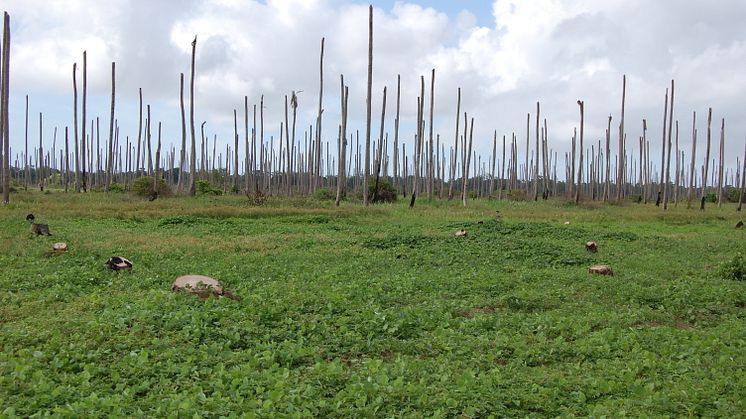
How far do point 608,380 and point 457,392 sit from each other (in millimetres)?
1696

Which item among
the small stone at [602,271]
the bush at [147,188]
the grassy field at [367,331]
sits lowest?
the grassy field at [367,331]

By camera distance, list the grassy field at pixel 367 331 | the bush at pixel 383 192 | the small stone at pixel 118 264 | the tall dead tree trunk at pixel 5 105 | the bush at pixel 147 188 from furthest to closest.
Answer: the bush at pixel 383 192, the bush at pixel 147 188, the tall dead tree trunk at pixel 5 105, the small stone at pixel 118 264, the grassy field at pixel 367 331

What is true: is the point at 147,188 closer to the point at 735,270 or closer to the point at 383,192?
the point at 383,192

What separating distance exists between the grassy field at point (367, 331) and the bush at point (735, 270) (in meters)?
0.04

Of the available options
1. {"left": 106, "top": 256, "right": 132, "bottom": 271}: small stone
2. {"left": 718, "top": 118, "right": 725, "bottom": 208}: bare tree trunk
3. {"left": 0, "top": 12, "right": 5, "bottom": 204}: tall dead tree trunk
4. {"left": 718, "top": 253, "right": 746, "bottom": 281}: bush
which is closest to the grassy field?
{"left": 718, "top": 253, "right": 746, "bottom": 281}: bush

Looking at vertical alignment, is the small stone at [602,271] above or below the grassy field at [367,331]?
above

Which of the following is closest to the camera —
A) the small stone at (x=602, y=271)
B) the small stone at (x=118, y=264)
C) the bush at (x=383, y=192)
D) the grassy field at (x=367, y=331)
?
the grassy field at (x=367, y=331)

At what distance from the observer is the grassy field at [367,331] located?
520cm

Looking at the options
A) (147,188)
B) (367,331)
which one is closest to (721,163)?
(147,188)

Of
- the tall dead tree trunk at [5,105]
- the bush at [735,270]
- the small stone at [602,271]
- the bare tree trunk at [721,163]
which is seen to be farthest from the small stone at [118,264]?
the bare tree trunk at [721,163]

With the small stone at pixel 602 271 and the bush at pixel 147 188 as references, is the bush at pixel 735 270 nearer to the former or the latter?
the small stone at pixel 602 271

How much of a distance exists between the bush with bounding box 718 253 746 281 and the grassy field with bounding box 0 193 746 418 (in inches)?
1.4

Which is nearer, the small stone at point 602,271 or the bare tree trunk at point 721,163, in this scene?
the small stone at point 602,271

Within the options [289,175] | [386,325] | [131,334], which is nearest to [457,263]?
[386,325]
